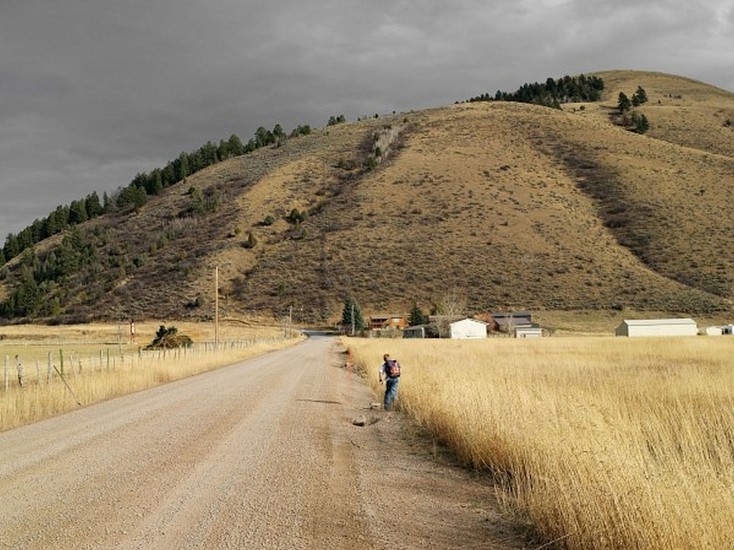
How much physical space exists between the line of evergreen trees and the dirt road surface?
5153 inches

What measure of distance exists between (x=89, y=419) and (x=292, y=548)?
10.3 metres

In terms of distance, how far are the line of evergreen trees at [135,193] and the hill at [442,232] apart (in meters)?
12.9

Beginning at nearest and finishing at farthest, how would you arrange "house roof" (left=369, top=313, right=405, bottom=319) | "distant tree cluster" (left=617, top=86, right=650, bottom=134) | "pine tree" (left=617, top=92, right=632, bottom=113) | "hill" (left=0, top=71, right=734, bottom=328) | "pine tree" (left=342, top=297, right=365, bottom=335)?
"hill" (left=0, top=71, right=734, bottom=328) < "pine tree" (left=342, top=297, right=365, bottom=335) < "house roof" (left=369, top=313, right=405, bottom=319) < "distant tree cluster" (left=617, top=86, right=650, bottom=134) < "pine tree" (left=617, top=92, right=632, bottom=113)

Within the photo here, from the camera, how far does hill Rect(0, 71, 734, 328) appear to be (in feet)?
272

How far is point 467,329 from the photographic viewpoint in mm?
76188

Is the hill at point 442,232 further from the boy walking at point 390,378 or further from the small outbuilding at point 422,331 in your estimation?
the boy walking at point 390,378

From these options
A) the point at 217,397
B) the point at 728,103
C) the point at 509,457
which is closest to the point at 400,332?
the point at 217,397

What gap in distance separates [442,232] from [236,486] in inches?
3438

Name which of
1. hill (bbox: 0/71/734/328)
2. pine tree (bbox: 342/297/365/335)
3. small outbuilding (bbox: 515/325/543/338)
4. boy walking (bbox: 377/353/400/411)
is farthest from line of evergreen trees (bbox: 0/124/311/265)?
boy walking (bbox: 377/353/400/411)

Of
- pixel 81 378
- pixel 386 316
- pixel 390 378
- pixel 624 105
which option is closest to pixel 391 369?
pixel 390 378

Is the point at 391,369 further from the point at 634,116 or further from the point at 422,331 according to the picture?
the point at 634,116

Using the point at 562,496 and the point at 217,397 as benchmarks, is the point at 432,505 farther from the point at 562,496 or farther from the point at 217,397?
the point at 217,397

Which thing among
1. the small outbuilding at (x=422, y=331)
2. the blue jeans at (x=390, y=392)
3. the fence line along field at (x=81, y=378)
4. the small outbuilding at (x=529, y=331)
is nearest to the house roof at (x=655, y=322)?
the small outbuilding at (x=529, y=331)

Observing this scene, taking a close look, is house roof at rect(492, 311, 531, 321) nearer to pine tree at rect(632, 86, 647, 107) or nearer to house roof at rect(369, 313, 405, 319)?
house roof at rect(369, 313, 405, 319)
